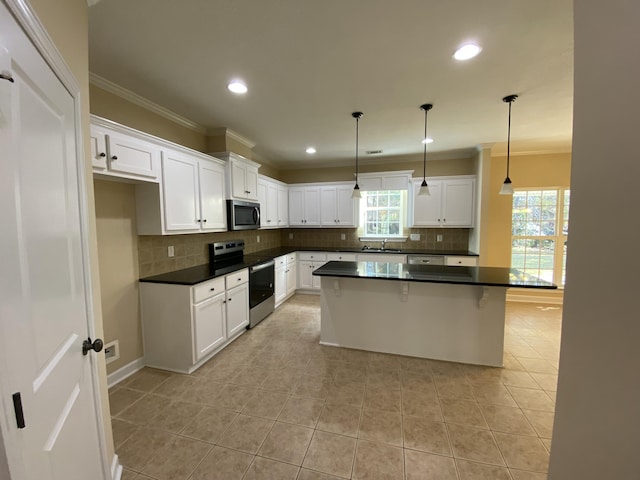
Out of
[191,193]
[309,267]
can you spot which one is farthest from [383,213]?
[191,193]

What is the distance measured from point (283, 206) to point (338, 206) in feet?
3.74

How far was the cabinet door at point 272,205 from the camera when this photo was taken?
185 inches

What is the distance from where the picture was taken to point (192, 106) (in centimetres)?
274

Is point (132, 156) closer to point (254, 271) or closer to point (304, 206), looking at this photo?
point (254, 271)

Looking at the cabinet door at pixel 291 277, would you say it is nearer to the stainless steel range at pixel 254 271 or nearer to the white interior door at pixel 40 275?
the stainless steel range at pixel 254 271

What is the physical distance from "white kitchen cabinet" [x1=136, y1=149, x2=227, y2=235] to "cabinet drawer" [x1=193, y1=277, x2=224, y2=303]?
612mm

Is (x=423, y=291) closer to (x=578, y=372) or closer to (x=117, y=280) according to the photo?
(x=578, y=372)

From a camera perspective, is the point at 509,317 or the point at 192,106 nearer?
the point at 192,106

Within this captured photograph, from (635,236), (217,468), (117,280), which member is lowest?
(217,468)

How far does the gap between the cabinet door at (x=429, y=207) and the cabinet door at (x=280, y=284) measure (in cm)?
263

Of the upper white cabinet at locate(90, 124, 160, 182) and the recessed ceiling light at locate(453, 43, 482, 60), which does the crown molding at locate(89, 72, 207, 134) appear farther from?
the recessed ceiling light at locate(453, 43, 482, 60)

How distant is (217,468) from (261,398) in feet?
2.12

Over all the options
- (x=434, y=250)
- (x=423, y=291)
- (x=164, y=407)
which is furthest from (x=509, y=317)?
(x=164, y=407)

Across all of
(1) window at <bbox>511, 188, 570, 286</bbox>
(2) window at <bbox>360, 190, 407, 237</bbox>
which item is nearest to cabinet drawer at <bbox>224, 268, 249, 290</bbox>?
(2) window at <bbox>360, 190, 407, 237</bbox>
